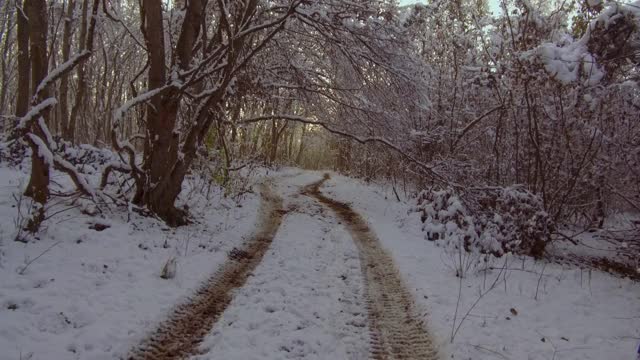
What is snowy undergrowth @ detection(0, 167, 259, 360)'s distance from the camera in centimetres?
385

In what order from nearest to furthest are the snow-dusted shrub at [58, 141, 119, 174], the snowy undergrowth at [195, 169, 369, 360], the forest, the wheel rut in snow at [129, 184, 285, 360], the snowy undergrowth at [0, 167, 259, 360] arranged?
the snowy undergrowth at [0, 167, 259, 360] < the wheel rut in snow at [129, 184, 285, 360] < the snowy undergrowth at [195, 169, 369, 360] < the forest < the snow-dusted shrub at [58, 141, 119, 174]

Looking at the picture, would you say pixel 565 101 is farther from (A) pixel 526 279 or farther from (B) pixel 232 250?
(B) pixel 232 250

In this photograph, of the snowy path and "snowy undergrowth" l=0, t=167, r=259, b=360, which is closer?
"snowy undergrowth" l=0, t=167, r=259, b=360

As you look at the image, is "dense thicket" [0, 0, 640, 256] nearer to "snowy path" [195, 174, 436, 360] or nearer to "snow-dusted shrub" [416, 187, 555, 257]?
"snow-dusted shrub" [416, 187, 555, 257]

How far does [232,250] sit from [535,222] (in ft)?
19.5

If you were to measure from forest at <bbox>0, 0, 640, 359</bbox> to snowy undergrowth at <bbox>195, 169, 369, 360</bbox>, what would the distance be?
0.17m

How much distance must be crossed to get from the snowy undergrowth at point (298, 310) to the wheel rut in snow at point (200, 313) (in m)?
0.14

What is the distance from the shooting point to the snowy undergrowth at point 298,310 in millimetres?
4285

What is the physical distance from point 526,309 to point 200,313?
4.23 m

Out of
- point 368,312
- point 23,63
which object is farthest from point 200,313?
point 23,63

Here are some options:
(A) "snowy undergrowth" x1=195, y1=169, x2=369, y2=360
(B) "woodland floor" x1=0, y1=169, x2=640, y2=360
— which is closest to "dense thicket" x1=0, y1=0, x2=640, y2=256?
(B) "woodland floor" x1=0, y1=169, x2=640, y2=360

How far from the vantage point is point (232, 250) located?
7.54m

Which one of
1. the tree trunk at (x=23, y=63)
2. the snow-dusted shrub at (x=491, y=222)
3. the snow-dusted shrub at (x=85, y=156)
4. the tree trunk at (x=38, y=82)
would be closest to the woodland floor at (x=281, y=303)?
the tree trunk at (x=38, y=82)

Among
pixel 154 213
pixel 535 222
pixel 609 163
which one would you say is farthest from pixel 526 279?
pixel 154 213
